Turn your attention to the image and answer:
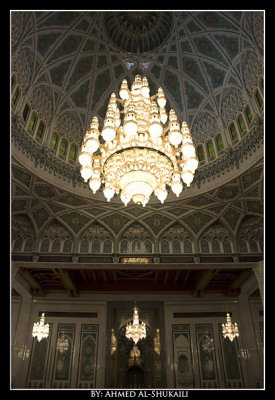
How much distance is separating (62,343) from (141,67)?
11.1 metres

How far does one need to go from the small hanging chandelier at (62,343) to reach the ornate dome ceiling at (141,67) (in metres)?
6.53

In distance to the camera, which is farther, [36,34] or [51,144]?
[51,144]

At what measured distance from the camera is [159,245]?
12.0m

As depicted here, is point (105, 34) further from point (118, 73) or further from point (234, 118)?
point (234, 118)

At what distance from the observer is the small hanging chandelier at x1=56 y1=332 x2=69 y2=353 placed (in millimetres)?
13270

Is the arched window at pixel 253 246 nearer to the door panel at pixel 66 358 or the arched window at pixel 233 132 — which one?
the arched window at pixel 233 132

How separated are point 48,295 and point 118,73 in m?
9.49

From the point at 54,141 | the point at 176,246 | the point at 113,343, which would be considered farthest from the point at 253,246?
the point at 54,141

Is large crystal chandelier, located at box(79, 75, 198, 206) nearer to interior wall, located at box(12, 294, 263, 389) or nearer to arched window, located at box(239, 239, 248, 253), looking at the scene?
arched window, located at box(239, 239, 248, 253)

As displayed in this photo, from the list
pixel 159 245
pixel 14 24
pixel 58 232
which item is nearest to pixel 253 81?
pixel 159 245

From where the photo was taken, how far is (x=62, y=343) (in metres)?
13.4

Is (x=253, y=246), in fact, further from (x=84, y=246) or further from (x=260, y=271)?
(x=84, y=246)

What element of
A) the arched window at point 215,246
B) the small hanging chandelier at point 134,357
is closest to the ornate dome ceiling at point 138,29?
the arched window at point 215,246

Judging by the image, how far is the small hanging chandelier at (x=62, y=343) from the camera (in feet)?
43.5
